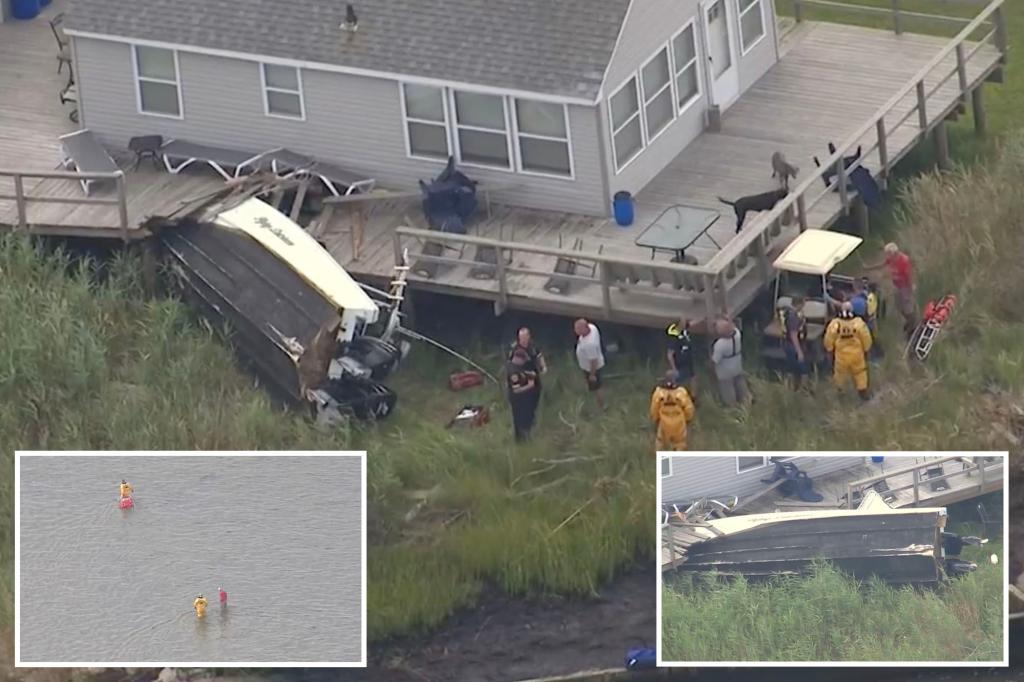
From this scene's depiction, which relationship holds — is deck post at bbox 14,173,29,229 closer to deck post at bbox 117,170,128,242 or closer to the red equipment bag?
deck post at bbox 117,170,128,242

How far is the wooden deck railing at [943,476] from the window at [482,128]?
1025 centimetres

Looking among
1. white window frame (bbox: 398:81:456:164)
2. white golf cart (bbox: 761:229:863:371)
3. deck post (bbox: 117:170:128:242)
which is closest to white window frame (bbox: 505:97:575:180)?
white window frame (bbox: 398:81:456:164)

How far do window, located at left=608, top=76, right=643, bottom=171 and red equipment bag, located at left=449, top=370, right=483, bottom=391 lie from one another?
139 inches

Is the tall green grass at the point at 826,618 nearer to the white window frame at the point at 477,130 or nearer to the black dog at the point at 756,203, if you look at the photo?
the black dog at the point at 756,203

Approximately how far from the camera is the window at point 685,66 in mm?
35062

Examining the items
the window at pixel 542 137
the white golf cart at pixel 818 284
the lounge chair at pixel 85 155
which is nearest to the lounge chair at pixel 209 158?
the lounge chair at pixel 85 155

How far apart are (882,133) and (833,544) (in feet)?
37.3

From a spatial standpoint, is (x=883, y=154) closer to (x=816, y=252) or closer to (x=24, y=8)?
(x=816, y=252)

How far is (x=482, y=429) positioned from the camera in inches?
1227

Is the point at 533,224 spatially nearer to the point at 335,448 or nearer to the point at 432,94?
the point at 432,94

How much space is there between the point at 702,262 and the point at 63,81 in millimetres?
11065

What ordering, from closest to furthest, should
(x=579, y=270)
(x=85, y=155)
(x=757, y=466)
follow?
(x=757, y=466) → (x=579, y=270) → (x=85, y=155)

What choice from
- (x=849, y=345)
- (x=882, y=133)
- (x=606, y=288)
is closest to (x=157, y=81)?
(x=606, y=288)

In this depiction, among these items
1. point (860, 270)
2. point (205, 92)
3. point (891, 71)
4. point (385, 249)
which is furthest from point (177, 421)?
point (891, 71)
